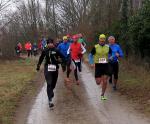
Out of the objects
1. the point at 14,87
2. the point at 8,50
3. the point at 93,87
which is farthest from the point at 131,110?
the point at 8,50

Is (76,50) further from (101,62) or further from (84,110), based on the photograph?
(84,110)

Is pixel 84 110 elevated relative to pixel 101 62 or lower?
lower

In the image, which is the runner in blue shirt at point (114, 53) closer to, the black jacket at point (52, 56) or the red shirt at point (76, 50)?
the red shirt at point (76, 50)

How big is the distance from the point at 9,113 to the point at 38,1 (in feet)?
238

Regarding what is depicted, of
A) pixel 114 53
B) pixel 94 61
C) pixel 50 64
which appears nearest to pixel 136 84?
pixel 114 53

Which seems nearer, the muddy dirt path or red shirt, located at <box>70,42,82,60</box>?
the muddy dirt path

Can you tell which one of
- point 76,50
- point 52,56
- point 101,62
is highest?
point 52,56

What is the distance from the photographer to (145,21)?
799 inches

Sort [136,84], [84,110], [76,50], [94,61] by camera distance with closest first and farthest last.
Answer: [84,110], [94,61], [136,84], [76,50]

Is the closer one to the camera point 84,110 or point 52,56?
point 84,110

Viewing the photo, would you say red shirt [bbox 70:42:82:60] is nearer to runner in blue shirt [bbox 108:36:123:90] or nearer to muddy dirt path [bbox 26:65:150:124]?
muddy dirt path [bbox 26:65:150:124]

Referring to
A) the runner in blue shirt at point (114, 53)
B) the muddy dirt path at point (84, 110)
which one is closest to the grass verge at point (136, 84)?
the muddy dirt path at point (84, 110)

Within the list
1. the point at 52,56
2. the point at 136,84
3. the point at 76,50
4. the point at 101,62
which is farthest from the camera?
the point at 76,50

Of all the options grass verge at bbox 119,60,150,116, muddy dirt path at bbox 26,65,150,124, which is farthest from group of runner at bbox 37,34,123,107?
grass verge at bbox 119,60,150,116
